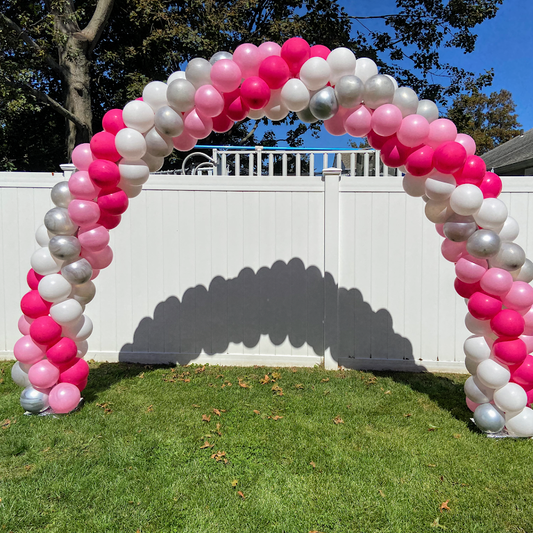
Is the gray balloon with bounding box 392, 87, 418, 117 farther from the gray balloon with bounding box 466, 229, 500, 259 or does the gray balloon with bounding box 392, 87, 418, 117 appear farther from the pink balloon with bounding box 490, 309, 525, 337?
the pink balloon with bounding box 490, 309, 525, 337

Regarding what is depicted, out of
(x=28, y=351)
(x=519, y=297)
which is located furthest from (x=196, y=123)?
(x=519, y=297)

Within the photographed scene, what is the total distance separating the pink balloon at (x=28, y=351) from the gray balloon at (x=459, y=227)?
380 cm

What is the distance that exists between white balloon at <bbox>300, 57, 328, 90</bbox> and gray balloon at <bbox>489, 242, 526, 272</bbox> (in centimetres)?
207

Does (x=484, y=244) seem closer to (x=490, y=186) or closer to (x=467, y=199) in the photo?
(x=467, y=199)

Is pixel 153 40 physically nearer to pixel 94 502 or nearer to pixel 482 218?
pixel 482 218

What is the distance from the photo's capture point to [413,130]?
327 cm

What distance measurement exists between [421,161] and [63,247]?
126 inches

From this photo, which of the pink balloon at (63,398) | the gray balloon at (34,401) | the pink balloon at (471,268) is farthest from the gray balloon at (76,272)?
the pink balloon at (471,268)

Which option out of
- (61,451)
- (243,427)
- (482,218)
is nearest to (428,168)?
(482,218)

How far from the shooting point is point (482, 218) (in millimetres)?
3307

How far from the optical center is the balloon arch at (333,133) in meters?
3.27

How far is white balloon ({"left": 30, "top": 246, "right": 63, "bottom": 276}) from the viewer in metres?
3.54

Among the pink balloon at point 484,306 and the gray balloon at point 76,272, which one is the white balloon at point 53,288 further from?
the pink balloon at point 484,306

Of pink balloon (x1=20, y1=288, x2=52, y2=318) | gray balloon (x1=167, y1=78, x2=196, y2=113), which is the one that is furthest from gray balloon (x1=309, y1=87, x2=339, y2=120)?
pink balloon (x1=20, y1=288, x2=52, y2=318)
